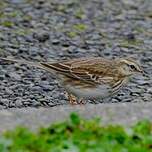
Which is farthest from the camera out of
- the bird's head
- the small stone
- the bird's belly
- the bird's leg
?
the small stone

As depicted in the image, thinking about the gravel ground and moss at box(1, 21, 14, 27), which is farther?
moss at box(1, 21, 14, 27)

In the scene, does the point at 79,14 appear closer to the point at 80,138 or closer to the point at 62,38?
the point at 62,38

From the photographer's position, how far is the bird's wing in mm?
9258

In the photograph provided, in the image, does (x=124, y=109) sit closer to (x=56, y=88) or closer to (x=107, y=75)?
(x=107, y=75)

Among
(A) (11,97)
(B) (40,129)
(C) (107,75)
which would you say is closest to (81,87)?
(C) (107,75)

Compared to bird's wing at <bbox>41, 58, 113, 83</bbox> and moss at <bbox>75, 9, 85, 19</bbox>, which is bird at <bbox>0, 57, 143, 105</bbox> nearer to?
bird's wing at <bbox>41, 58, 113, 83</bbox>

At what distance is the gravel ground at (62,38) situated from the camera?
10.6 meters

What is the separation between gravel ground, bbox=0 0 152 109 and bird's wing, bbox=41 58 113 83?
0.85 metres

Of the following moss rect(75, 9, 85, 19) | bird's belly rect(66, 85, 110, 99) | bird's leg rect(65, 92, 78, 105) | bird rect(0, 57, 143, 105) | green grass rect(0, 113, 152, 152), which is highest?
green grass rect(0, 113, 152, 152)

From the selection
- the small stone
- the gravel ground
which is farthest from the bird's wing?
the small stone

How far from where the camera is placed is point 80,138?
23.5ft

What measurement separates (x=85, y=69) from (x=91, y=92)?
1.01 feet

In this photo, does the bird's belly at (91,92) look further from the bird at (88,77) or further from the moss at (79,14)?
the moss at (79,14)

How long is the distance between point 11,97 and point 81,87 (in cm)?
133
